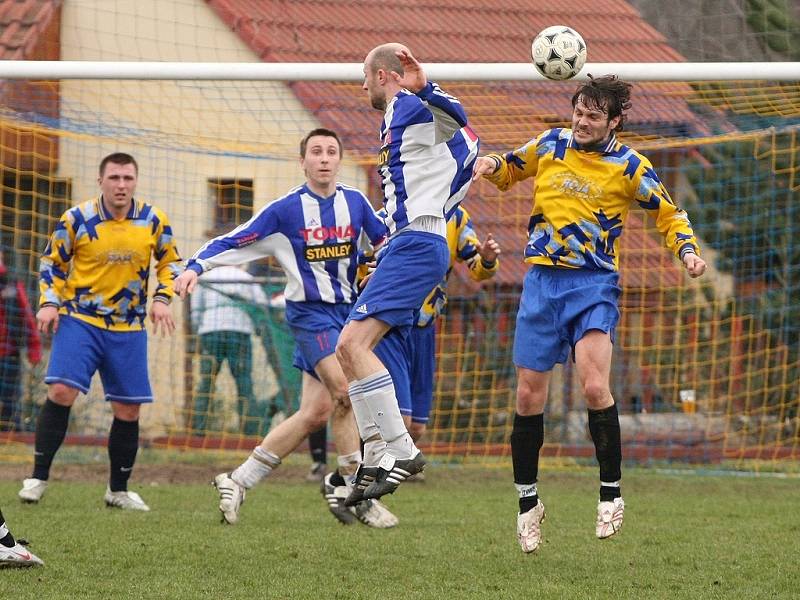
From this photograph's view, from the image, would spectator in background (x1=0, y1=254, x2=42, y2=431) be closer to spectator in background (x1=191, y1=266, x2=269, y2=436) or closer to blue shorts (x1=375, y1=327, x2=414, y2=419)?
spectator in background (x1=191, y1=266, x2=269, y2=436)

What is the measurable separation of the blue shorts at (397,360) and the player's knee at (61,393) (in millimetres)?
1865

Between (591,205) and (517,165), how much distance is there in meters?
0.45

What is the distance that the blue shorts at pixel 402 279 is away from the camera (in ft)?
19.0

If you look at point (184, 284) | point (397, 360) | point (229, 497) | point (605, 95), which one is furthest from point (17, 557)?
point (605, 95)

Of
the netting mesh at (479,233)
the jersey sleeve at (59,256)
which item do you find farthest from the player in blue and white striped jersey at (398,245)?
the netting mesh at (479,233)

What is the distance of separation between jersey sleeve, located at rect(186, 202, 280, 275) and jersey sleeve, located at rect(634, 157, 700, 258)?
82.0 inches

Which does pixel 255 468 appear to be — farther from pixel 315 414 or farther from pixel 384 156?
pixel 384 156

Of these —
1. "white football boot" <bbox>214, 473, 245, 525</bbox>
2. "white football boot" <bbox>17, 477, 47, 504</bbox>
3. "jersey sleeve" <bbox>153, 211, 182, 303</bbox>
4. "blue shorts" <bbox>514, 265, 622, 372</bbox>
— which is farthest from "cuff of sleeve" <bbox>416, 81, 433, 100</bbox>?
"white football boot" <bbox>17, 477, 47, 504</bbox>

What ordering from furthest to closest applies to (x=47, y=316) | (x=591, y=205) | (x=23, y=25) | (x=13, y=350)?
(x=23, y=25) < (x=13, y=350) < (x=47, y=316) < (x=591, y=205)

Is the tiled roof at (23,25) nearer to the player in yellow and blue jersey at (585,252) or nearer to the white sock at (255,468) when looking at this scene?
the white sock at (255,468)

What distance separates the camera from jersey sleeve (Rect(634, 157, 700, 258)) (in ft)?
19.4

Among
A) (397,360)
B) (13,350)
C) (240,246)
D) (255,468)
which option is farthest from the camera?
(13,350)

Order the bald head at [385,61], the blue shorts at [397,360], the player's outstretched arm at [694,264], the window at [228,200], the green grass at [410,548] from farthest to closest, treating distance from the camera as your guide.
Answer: the window at [228,200] < the blue shorts at [397,360] < the bald head at [385,61] < the player's outstretched arm at [694,264] < the green grass at [410,548]

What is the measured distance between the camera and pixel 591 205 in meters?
5.90
